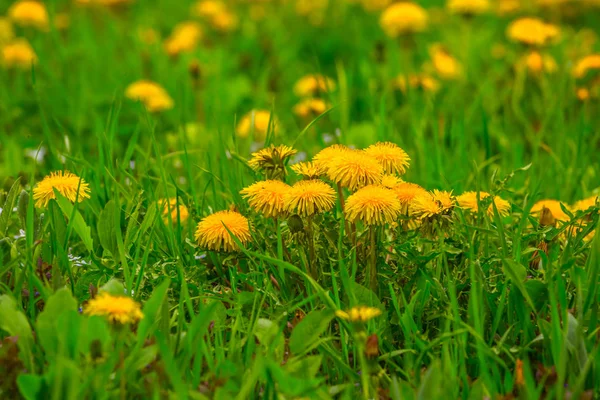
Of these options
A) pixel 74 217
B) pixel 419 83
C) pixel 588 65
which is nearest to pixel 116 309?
pixel 74 217

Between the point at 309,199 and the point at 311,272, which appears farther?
the point at 311,272

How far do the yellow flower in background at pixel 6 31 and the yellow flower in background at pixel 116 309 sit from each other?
3.21 m

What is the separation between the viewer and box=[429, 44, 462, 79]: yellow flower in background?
3.87m

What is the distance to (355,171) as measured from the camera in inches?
69.9

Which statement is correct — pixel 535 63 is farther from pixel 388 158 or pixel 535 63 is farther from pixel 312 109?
pixel 388 158

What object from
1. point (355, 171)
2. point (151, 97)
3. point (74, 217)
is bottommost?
point (151, 97)

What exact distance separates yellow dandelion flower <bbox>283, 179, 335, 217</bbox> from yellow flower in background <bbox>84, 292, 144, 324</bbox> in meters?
0.42

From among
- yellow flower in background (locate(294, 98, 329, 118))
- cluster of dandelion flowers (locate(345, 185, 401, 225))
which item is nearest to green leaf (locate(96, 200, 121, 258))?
cluster of dandelion flowers (locate(345, 185, 401, 225))

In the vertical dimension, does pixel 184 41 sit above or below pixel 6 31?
below

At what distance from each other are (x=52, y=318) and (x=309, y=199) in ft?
1.91

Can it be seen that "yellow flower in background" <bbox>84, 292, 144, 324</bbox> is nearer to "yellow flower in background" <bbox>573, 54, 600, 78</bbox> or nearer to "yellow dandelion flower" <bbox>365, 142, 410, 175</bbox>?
"yellow dandelion flower" <bbox>365, 142, 410, 175</bbox>

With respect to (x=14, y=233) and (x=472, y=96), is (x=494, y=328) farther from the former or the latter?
(x=472, y=96)

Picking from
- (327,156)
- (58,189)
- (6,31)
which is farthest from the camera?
(6,31)

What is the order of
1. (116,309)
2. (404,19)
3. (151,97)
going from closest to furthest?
(116,309), (151,97), (404,19)
